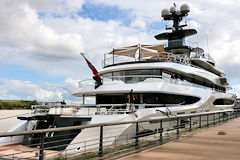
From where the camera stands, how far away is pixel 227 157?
5422 millimetres

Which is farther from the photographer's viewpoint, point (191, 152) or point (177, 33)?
point (177, 33)

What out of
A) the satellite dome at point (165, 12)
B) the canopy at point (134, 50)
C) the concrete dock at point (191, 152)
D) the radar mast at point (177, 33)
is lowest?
the concrete dock at point (191, 152)

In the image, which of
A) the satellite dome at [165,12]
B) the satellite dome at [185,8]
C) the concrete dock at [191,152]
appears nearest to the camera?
the concrete dock at [191,152]

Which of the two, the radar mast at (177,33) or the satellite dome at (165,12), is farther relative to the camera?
the satellite dome at (165,12)

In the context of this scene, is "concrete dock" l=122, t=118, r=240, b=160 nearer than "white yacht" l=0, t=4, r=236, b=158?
Yes

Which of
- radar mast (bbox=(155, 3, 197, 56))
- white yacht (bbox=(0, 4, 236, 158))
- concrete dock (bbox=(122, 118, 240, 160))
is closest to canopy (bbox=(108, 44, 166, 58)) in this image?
white yacht (bbox=(0, 4, 236, 158))

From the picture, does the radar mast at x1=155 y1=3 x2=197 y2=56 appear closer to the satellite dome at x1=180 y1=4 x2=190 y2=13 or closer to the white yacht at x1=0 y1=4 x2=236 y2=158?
the satellite dome at x1=180 y1=4 x2=190 y2=13

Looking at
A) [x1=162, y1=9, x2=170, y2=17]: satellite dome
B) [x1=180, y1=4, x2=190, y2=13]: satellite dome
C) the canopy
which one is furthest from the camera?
[x1=162, y1=9, x2=170, y2=17]: satellite dome

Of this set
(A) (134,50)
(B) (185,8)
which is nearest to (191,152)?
(A) (134,50)

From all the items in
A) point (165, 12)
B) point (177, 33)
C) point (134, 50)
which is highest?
point (165, 12)

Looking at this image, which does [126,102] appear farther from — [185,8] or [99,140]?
[185,8]

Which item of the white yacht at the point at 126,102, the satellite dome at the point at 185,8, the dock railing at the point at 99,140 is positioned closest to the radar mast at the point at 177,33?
the satellite dome at the point at 185,8

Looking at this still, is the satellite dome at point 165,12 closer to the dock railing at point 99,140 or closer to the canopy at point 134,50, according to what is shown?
the canopy at point 134,50

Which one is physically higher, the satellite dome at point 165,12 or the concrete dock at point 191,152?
the satellite dome at point 165,12
